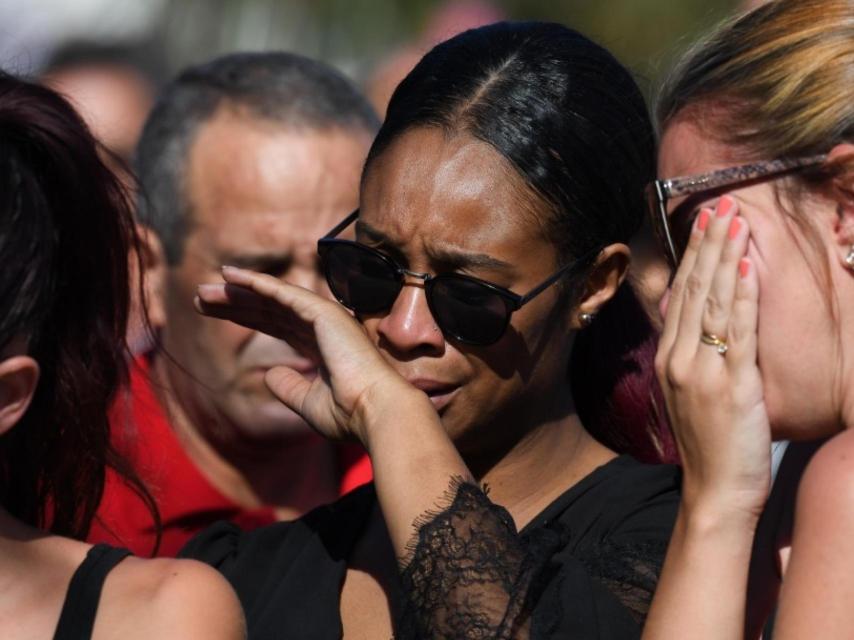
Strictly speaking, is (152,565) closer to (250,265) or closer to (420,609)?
(420,609)

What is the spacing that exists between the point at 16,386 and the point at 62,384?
0.56 ft

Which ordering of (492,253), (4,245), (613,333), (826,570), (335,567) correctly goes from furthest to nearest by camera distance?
1. (613,333)
2. (335,567)
3. (492,253)
4. (4,245)
5. (826,570)

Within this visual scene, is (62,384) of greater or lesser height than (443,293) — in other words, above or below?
below

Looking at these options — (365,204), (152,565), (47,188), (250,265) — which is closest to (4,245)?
(47,188)

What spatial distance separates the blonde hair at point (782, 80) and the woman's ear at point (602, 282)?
1.30ft

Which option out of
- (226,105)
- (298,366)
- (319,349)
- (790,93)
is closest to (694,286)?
(790,93)

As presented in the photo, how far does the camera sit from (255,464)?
3982 millimetres

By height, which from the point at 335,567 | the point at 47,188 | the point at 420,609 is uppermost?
the point at 47,188

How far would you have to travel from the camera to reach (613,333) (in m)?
2.90

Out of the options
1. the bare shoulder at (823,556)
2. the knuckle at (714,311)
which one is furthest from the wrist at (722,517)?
the knuckle at (714,311)

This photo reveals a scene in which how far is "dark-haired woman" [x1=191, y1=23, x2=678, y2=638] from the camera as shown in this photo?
2.45m

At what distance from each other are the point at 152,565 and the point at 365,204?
79 centimetres

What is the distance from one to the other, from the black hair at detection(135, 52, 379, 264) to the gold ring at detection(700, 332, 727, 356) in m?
2.02

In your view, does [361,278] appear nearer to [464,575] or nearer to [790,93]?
[464,575]
